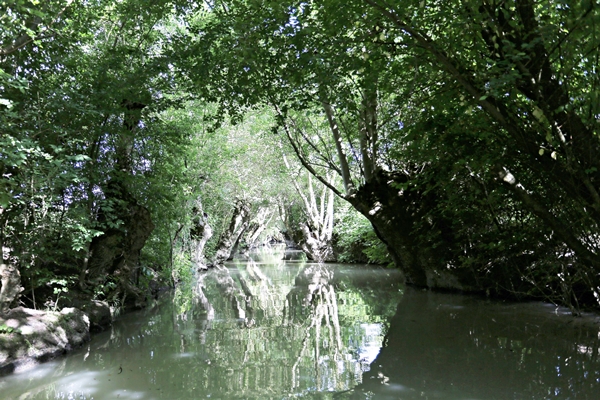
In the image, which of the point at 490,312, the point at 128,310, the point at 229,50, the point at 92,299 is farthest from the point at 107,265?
the point at 490,312

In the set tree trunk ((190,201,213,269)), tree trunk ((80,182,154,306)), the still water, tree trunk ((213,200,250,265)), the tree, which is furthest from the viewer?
tree trunk ((213,200,250,265))

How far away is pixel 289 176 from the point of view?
24094 mm

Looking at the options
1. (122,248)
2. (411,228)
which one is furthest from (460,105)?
(122,248)

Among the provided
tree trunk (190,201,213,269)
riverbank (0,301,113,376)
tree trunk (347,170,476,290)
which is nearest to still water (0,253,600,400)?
riverbank (0,301,113,376)

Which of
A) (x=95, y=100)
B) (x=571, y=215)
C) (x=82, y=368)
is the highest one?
(x=95, y=100)

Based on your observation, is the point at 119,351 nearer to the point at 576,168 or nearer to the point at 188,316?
the point at 188,316

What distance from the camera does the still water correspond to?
4.32m

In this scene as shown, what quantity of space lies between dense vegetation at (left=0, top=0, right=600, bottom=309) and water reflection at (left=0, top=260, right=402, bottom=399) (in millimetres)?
1575

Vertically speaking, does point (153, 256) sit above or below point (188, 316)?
above

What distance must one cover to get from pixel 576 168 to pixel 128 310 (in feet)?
30.8

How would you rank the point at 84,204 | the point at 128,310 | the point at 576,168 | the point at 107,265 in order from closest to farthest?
the point at 576,168 < the point at 84,204 < the point at 107,265 < the point at 128,310

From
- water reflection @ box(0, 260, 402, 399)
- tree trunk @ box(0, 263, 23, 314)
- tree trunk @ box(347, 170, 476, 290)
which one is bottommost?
water reflection @ box(0, 260, 402, 399)

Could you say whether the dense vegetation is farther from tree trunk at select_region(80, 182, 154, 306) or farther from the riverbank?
the riverbank

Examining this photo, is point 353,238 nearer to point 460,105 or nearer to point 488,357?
point 460,105
